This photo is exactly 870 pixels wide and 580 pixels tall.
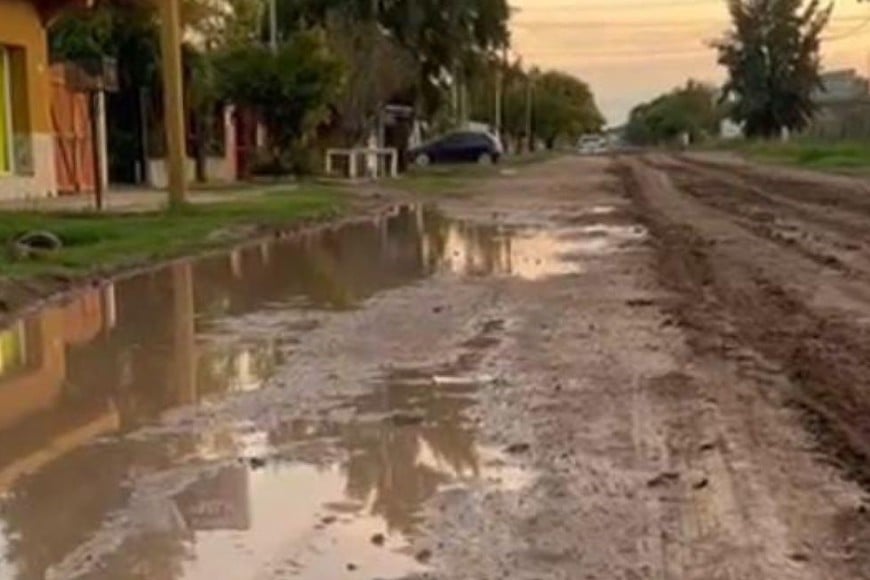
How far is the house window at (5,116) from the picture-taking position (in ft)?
110

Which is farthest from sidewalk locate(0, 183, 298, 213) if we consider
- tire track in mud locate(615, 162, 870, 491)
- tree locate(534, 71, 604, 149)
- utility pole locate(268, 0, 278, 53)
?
tree locate(534, 71, 604, 149)

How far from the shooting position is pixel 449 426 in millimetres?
9656

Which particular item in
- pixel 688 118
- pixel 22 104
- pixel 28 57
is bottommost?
pixel 688 118

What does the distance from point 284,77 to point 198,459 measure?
39644 mm

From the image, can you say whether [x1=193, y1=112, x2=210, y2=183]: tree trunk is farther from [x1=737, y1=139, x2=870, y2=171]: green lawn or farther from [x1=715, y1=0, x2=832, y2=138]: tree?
[x1=715, y1=0, x2=832, y2=138]: tree

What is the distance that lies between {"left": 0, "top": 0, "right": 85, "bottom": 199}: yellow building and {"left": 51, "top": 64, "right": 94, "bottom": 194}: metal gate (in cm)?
213

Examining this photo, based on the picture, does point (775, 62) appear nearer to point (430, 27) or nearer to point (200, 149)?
point (430, 27)

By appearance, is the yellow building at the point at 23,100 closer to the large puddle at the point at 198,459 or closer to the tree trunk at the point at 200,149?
the tree trunk at the point at 200,149

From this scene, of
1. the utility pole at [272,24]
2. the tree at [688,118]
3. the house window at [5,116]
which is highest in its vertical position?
the utility pole at [272,24]

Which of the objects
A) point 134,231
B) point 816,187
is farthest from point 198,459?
point 816,187

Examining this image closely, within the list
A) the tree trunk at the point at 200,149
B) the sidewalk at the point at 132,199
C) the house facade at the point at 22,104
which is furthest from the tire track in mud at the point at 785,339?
the tree trunk at the point at 200,149

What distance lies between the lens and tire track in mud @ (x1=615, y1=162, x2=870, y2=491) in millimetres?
9133

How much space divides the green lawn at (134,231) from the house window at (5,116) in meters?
4.59

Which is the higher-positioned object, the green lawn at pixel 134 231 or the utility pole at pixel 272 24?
the utility pole at pixel 272 24
